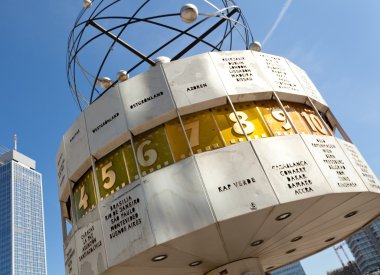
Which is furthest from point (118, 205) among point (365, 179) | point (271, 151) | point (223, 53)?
point (365, 179)

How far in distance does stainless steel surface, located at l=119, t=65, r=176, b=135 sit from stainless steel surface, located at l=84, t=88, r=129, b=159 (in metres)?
0.31

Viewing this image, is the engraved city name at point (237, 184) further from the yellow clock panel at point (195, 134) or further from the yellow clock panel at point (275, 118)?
the yellow clock panel at point (275, 118)

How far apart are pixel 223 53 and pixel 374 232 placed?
177026 millimetres

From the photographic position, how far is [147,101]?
37.9ft

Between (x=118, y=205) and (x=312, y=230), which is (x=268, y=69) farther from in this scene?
(x=118, y=205)

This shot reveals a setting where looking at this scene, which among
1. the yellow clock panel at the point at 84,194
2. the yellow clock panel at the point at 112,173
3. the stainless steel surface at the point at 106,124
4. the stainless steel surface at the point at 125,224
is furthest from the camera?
the yellow clock panel at the point at 84,194

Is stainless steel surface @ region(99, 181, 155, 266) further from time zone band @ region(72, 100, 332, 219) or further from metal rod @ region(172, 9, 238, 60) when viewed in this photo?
metal rod @ region(172, 9, 238, 60)

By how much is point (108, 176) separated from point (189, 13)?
678 cm

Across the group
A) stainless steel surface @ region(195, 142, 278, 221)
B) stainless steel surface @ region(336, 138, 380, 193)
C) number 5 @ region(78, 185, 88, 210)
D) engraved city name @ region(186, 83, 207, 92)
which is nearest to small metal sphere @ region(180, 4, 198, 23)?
engraved city name @ region(186, 83, 207, 92)

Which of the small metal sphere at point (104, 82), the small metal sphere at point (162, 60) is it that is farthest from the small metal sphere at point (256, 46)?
the small metal sphere at point (104, 82)

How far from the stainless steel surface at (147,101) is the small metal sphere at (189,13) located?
2093mm

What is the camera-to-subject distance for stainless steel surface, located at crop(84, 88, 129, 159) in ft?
37.5

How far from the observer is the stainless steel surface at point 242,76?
448 inches

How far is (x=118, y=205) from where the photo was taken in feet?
33.6
